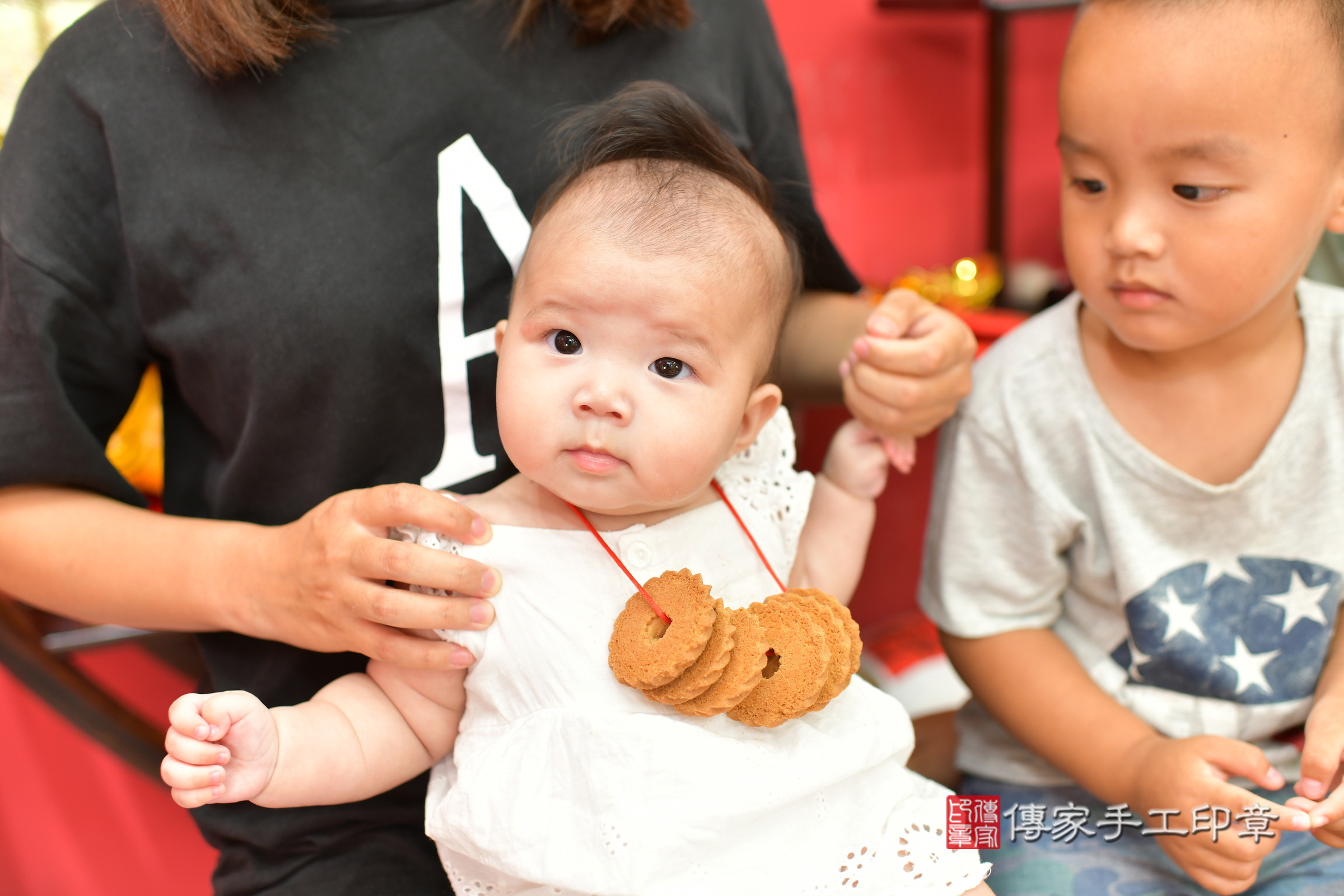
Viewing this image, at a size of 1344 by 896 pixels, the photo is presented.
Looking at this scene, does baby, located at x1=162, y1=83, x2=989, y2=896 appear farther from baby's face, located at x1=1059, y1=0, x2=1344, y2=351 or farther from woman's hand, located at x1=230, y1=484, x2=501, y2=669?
baby's face, located at x1=1059, y1=0, x2=1344, y2=351

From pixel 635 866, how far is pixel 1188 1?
33.3 inches

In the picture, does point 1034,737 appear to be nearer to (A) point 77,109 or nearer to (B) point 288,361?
(B) point 288,361

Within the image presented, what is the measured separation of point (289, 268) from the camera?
84cm

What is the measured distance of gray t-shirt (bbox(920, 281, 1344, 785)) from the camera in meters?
0.98

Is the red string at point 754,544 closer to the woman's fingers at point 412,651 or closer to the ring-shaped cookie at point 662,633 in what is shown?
the ring-shaped cookie at point 662,633

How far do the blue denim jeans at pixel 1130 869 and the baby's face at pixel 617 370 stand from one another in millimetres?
548

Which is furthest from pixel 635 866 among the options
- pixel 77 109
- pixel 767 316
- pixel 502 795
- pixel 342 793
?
pixel 77 109

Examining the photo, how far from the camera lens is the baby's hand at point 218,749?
0.68 m

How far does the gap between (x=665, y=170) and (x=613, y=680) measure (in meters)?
0.41

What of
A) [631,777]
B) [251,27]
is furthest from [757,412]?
[251,27]

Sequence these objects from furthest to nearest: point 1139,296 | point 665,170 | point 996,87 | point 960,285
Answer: point 996,87 → point 960,285 → point 1139,296 → point 665,170

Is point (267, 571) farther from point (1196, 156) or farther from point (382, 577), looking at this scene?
point (1196, 156)

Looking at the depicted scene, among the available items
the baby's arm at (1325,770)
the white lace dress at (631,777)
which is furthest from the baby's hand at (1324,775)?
the white lace dress at (631,777)

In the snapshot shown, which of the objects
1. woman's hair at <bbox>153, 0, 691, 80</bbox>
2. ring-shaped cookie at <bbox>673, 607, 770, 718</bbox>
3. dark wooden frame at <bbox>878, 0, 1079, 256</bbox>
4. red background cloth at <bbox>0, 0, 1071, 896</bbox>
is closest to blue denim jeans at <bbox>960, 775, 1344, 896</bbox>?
ring-shaped cookie at <bbox>673, 607, 770, 718</bbox>
